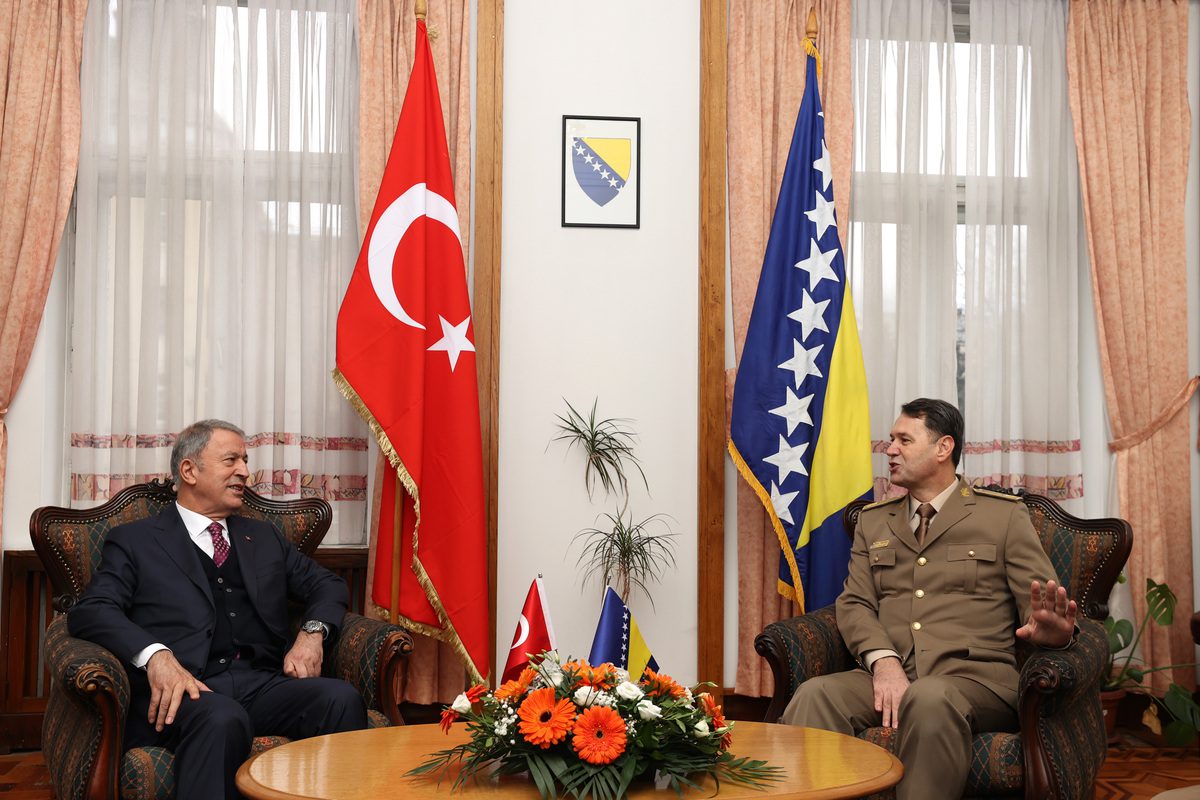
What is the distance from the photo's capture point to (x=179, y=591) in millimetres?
2926

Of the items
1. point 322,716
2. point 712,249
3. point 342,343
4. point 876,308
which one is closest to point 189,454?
point 342,343

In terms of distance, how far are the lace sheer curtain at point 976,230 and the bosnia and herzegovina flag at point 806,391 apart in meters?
0.40

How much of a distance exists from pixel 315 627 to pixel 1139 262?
11.1 feet

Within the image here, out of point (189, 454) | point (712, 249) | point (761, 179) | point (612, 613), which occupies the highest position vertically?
point (761, 179)

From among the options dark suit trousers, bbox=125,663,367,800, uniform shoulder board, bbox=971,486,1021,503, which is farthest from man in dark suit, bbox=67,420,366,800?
uniform shoulder board, bbox=971,486,1021,503

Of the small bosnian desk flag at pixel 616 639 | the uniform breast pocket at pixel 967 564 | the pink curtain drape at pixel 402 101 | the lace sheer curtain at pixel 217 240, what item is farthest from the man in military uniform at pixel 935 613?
the lace sheer curtain at pixel 217 240

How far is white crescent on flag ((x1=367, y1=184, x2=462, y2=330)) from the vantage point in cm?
358

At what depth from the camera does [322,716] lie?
282 cm

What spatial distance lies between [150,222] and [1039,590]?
3257 millimetres

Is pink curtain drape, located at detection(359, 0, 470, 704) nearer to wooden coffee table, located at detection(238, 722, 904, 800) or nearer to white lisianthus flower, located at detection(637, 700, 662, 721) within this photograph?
wooden coffee table, located at detection(238, 722, 904, 800)

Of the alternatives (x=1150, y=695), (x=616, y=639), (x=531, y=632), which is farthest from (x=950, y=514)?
(x=1150, y=695)

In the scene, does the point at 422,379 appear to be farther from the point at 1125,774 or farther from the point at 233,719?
the point at 1125,774

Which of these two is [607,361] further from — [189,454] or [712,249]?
[189,454]

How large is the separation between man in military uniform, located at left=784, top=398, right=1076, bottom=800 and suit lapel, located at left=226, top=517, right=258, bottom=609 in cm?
156
